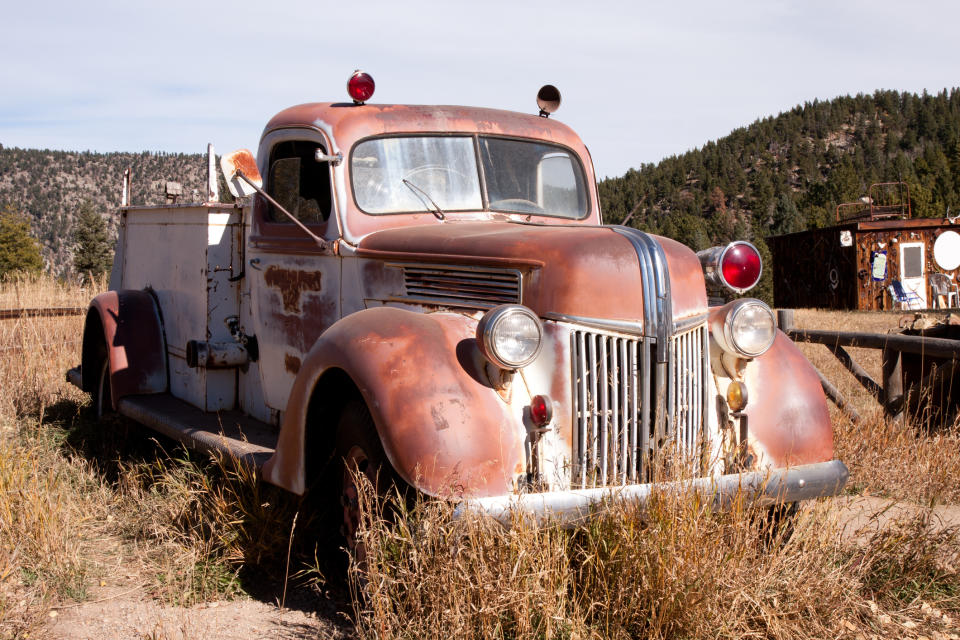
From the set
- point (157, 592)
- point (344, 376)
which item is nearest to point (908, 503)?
point (344, 376)

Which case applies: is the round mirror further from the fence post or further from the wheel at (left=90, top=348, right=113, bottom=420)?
the wheel at (left=90, top=348, right=113, bottom=420)

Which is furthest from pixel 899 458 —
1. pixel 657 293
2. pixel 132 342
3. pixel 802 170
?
pixel 802 170

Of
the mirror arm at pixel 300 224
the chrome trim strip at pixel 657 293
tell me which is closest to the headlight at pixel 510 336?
the chrome trim strip at pixel 657 293

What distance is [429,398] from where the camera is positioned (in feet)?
11.1

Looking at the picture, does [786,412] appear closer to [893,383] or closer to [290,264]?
[290,264]

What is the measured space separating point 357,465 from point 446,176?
1.82m

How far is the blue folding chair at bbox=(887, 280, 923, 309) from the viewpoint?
1201 inches

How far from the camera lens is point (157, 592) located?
4.01 meters

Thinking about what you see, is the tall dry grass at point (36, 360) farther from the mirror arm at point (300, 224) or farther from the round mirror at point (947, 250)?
the round mirror at point (947, 250)

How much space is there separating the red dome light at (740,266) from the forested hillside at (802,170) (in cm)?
4390

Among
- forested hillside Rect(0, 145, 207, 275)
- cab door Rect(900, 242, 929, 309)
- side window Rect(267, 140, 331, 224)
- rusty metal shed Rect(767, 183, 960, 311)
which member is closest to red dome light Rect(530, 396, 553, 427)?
side window Rect(267, 140, 331, 224)

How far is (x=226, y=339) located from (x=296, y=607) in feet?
7.57

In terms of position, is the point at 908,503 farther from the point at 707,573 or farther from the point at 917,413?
the point at 707,573

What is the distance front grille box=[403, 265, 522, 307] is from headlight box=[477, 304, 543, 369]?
0.33 metres
